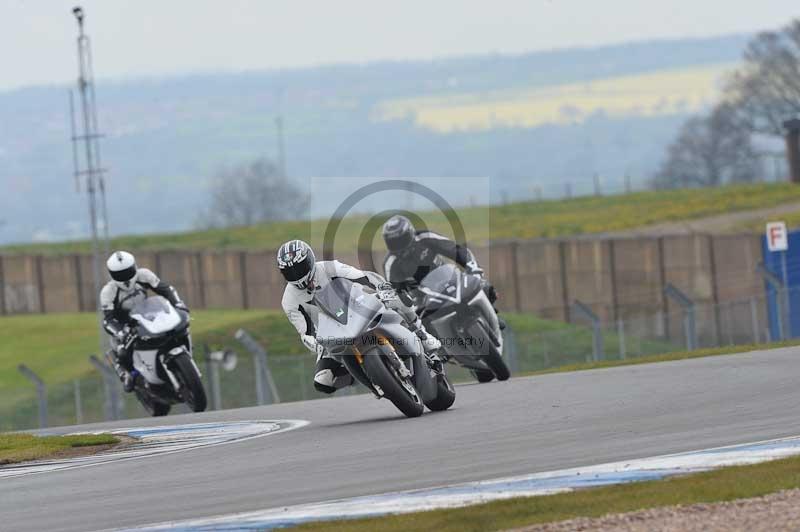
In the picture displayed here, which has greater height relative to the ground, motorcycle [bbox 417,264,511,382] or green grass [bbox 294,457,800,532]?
motorcycle [bbox 417,264,511,382]

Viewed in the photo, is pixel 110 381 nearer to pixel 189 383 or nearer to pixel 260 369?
pixel 260 369

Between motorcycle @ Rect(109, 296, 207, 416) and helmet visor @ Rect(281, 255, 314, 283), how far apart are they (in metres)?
6.33

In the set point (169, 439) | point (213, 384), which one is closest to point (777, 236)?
point (213, 384)

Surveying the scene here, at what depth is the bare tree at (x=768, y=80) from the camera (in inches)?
4003

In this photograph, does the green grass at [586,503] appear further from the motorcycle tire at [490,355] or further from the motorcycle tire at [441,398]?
the motorcycle tire at [490,355]

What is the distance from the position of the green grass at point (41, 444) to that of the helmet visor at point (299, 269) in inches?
112

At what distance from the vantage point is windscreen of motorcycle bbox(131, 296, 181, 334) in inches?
768

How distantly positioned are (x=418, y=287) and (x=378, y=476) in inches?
288

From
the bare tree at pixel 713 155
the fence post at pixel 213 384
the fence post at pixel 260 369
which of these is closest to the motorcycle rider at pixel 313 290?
the fence post at pixel 260 369

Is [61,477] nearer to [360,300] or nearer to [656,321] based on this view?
[360,300]

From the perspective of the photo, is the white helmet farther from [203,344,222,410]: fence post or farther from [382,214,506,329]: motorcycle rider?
[203,344,222,410]: fence post

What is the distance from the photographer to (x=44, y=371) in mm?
39469

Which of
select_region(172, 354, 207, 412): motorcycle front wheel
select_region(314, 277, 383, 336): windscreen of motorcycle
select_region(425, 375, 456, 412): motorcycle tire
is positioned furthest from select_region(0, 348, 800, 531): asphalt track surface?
select_region(172, 354, 207, 412): motorcycle front wheel

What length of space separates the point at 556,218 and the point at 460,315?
50655 mm
